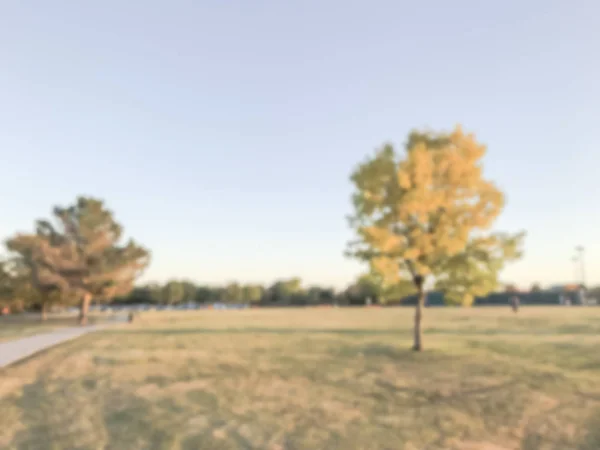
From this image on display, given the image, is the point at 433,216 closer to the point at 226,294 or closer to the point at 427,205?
the point at 427,205

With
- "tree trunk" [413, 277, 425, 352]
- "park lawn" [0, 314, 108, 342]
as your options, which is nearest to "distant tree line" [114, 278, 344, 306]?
"park lawn" [0, 314, 108, 342]

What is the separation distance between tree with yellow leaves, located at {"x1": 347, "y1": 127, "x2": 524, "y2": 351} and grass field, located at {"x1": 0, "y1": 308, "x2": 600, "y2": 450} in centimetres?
283

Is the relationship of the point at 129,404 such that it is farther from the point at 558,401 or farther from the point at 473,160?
the point at 473,160

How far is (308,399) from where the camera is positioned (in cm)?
941

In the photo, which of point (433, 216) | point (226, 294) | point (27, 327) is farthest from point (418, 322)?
point (226, 294)

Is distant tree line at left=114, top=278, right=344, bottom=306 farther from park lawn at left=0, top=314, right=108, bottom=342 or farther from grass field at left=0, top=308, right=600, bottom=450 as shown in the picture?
grass field at left=0, top=308, right=600, bottom=450

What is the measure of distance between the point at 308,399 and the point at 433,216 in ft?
30.9

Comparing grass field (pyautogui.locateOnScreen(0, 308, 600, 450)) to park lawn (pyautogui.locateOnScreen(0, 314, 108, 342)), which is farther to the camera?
park lawn (pyautogui.locateOnScreen(0, 314, 108, 342))

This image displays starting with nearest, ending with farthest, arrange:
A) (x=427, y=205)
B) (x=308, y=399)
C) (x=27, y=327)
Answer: (x=308, y=399), (x=427, y=205), (x=27, y=327)

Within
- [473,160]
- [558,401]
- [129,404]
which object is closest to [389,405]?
[558,401]

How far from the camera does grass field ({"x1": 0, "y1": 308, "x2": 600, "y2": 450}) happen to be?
7.09 meters

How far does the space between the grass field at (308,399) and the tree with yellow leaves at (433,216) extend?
9.30 feet

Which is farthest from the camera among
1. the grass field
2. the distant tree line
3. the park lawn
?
the distant tree line

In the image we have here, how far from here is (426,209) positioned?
15820 mm
